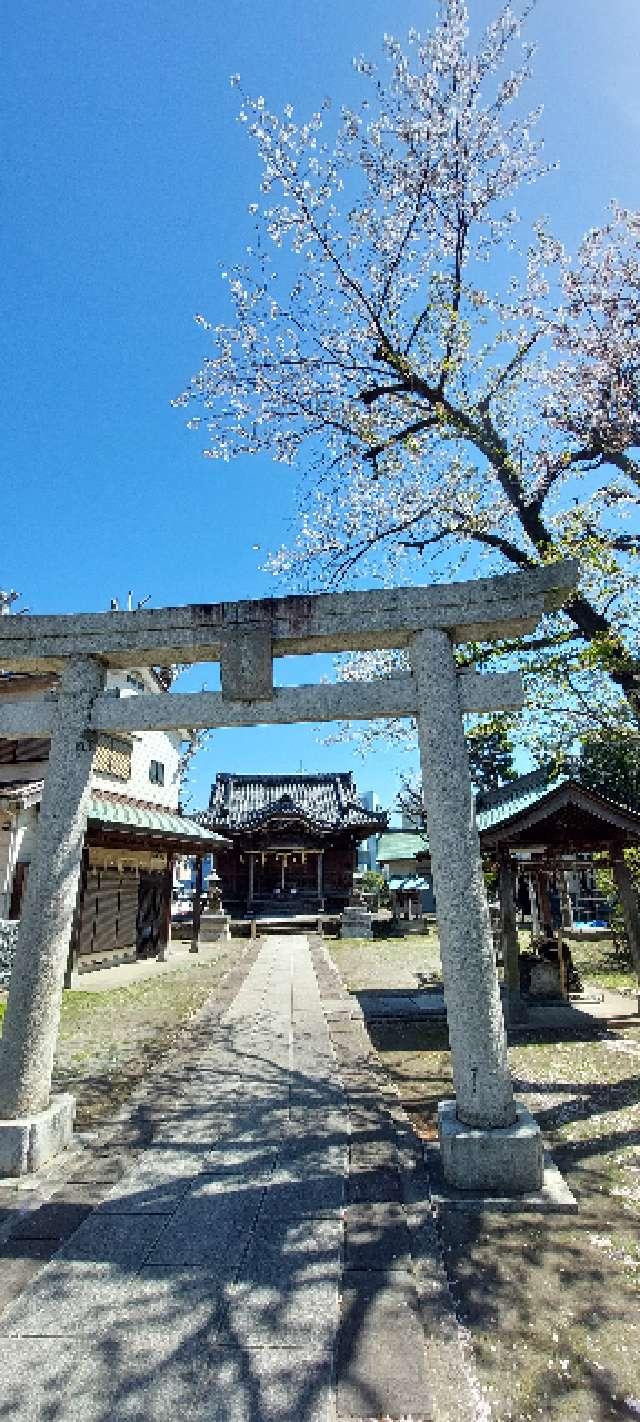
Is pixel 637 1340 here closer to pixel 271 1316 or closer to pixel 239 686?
pixel 271 1316

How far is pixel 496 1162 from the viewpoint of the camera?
4.43 metres

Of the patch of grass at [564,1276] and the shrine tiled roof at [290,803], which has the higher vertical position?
the shrine tiled roof at [290,803]

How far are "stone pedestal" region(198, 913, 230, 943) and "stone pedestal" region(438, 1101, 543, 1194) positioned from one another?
1967cm

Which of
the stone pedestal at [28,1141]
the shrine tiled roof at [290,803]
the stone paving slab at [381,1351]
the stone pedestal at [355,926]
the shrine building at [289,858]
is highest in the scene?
the shrine tiled roof at [290,803]

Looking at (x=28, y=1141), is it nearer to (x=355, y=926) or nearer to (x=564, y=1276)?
(x=564, y=1276)

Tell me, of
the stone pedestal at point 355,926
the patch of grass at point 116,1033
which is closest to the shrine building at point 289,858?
the stone pedestal at point 355,926

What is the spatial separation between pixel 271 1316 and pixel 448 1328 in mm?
881

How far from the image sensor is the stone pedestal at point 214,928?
2303cm

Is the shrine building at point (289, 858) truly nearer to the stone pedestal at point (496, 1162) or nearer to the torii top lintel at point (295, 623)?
the torii top lintel at point (295, 623)

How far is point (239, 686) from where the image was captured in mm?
5551

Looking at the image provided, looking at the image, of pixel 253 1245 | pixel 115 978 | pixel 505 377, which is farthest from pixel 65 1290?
pixel 115 978

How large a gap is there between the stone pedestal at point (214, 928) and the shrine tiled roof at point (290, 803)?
4.78 meters

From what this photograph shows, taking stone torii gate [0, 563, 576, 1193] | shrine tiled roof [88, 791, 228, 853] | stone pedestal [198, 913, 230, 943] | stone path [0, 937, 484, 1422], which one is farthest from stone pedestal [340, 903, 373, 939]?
stone torii gate [0, 563, 576, 1193]

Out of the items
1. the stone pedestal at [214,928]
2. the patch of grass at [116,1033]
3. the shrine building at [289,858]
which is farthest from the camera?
the shrine building at [289,858]
